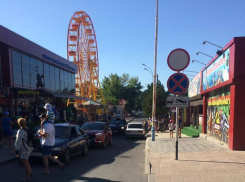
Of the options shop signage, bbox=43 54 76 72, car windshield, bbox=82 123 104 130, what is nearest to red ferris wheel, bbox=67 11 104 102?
shop signage, bbox=43 54 76 72

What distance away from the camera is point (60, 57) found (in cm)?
3250

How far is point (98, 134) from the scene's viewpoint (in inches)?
498

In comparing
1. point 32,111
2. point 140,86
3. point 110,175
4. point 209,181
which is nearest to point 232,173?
point 209,181

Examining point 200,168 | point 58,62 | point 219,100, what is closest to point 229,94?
point 219,100

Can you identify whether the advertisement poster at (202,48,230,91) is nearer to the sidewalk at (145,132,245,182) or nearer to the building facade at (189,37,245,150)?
the building facade at (189,37,245,150)

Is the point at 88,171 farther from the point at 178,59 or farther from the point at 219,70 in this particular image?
the point at 219,70

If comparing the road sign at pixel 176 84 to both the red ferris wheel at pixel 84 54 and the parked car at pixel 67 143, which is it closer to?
the parked car at pixel 67 143

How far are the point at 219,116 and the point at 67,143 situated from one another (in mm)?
8059

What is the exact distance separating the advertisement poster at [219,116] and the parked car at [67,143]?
644cm

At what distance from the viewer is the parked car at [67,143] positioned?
313 inches

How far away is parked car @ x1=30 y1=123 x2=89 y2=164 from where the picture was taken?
794cm

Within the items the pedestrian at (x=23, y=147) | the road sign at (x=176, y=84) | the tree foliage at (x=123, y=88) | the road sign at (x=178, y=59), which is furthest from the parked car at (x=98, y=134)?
the tree foliage at (x=123, y=88)

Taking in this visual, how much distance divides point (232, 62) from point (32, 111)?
19.1 m

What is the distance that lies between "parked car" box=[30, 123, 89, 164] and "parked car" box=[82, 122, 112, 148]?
2.00m
